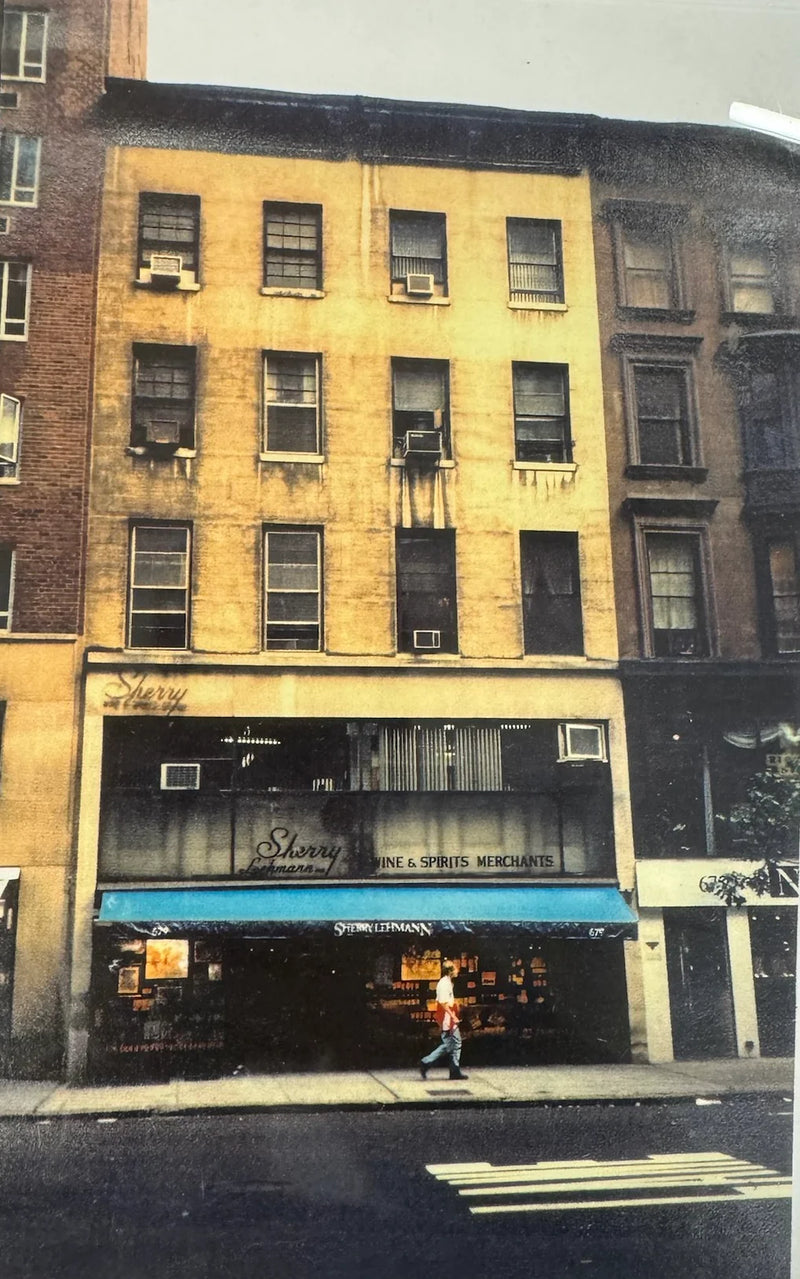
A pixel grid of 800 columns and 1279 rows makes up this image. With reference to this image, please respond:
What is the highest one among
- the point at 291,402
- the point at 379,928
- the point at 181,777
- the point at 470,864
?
the point at 291,402

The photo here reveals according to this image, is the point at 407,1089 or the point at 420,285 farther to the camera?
the point at 420,285

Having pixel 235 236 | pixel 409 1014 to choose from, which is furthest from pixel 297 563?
pixel 409 1014

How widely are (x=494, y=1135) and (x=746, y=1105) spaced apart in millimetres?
1405

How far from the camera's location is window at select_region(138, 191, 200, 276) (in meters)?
5.68

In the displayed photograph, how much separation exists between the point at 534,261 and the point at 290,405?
6.01ft

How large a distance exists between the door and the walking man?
1180 millimetres

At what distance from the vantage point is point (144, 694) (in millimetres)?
5277

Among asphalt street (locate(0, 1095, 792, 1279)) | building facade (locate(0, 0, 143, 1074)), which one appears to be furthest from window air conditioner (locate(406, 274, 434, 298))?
asphalt street (locate(0, 1095, 792, 1279))

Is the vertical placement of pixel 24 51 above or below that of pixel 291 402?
above

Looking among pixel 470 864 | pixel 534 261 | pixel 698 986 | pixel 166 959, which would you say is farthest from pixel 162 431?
pixel 698 986

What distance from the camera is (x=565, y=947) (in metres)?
5.13

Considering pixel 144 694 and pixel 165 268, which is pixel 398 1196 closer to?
pixel 144 694

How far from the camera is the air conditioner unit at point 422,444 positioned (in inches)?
227

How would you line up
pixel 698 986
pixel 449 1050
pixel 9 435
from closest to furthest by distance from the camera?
1. pixel 449 1050
2. pixel 698 986
3. pixel 9 435
